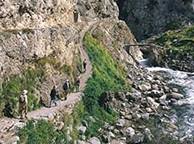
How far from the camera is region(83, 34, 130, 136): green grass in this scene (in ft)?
151

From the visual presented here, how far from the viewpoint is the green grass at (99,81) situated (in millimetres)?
45906

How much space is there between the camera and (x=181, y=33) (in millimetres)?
95125

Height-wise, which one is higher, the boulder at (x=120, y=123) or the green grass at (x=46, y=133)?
the green grass at (x=46, y=133)

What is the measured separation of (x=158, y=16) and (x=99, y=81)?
2633 inches

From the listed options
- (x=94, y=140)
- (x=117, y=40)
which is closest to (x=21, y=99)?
(x=94, y=140)

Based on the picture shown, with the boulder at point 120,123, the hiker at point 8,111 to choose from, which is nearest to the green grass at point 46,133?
the hiker at point 8,111

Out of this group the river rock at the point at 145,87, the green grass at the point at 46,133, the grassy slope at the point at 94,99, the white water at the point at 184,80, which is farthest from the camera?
the river rock at the point at 145,87

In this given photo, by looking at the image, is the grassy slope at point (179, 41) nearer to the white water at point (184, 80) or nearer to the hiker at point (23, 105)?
the white water at point (184, 80)

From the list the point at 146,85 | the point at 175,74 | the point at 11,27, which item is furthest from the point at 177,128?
the point at 175,74

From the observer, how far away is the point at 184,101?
56.1 metres

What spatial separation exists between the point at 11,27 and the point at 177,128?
17774 mm

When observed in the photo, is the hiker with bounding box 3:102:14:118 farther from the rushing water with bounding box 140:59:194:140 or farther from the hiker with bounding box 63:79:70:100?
the rushing water with bounding box 140:59:194:140

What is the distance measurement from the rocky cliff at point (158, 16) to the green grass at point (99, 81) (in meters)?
50.6

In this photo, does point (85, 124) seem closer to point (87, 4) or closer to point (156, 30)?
point (87, 4)
